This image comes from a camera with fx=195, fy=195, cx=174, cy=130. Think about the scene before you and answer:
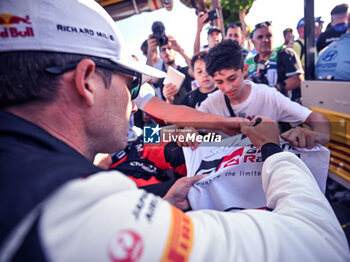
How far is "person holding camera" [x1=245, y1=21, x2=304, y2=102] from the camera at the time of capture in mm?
3227

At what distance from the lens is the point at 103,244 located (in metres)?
0.36

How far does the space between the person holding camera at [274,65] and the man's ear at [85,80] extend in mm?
3280

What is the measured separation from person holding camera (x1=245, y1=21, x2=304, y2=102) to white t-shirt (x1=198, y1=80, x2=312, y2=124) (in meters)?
1.33

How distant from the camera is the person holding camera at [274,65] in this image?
3227 millimetres

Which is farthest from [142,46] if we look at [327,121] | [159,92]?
[327,121]

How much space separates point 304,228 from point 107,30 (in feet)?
3.26

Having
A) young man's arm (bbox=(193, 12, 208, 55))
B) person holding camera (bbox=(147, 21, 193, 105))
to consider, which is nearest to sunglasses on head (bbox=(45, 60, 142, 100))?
person holding camera (bbox=(147, 21, 193, 105))

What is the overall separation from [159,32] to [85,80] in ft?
9.58

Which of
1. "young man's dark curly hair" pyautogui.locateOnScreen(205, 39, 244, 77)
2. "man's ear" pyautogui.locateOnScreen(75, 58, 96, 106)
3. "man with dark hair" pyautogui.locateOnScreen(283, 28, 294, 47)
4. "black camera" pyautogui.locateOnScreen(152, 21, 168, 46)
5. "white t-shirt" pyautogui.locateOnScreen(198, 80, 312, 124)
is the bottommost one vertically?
"white t-shirt" pyautogui.locateOnScreen(198, 80, 312, 124)

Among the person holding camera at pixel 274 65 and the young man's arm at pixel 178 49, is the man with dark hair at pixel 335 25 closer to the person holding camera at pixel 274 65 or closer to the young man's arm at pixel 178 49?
the person holding camera at pixel 274 65

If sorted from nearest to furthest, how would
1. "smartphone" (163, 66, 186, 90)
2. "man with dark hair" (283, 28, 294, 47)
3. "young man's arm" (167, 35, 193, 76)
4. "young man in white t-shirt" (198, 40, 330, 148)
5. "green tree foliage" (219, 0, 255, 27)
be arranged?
"young man in white t-shirt" (198, 40, 330, 148)
"smartphone" (163, 66, 186, 90)
"young man's arm" (167, 35, 193, 76)
"man with dark hair" (283, 28, 294, 47)
"green tree foliage" (219, 0, 255, 27)

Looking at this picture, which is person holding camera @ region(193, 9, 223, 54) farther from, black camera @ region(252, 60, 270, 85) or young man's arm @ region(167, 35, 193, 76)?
black camera @ region(252, 60, 270, 85)

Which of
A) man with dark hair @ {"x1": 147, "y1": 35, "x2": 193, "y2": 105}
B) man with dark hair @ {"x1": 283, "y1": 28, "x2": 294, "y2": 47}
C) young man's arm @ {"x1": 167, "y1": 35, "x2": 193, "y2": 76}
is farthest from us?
man with dark hair @ {"x1": 283, "y1": 28, "x2": 294, "y2": 47}

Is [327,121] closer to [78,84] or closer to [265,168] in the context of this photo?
[265,168]
